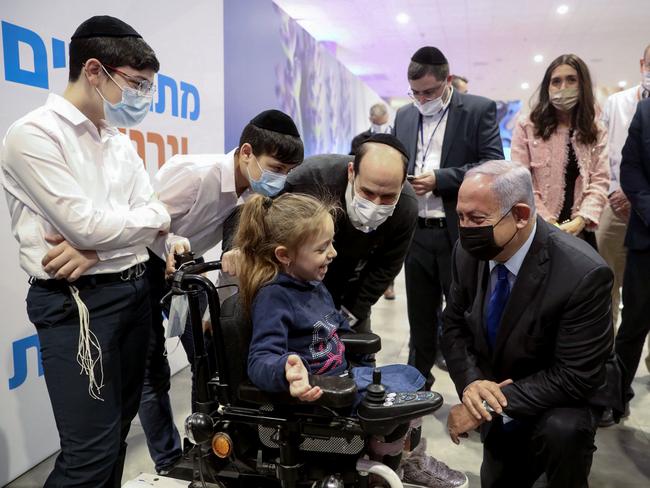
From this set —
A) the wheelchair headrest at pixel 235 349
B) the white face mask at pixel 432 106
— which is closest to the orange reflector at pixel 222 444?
the wheelchair headrest at pixel 235 349

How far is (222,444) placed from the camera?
1.43 metres

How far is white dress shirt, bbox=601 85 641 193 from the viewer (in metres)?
3.25

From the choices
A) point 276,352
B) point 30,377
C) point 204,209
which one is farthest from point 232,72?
point 276,352

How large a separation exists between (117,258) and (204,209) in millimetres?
540

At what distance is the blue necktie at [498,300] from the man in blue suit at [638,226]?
3.32 feet

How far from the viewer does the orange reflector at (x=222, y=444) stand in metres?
1.43

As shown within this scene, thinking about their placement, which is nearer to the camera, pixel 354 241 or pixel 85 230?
pixel 85 230

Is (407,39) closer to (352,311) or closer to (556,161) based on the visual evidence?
(556,161)

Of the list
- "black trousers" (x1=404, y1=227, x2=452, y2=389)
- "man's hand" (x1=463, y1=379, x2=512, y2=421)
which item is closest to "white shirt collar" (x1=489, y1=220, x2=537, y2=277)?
"man's hand" (x1=463, y1=379, x2=512, y2=421)

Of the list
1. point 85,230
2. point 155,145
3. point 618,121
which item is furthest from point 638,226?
point 155,145

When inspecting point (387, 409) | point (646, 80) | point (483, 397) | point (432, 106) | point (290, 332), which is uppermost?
point (646, 80)

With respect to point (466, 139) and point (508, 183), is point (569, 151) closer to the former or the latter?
point (466, 139)

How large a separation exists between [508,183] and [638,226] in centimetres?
123

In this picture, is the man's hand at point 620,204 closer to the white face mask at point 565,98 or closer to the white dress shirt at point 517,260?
the white face mask at point 565,98
